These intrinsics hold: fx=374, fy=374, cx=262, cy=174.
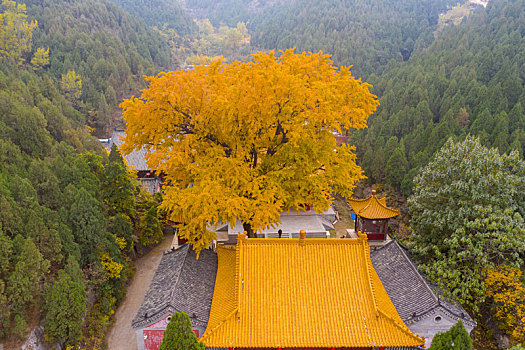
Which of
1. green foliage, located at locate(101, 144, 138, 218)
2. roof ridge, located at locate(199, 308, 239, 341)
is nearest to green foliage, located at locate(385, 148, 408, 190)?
green foliage, located at locate(101, 144, 138, 218)

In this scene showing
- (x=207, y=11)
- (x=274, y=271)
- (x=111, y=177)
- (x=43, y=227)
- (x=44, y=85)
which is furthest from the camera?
(x=207, y=11)

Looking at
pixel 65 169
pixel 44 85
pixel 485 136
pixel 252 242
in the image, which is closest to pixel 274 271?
pixel 252 242

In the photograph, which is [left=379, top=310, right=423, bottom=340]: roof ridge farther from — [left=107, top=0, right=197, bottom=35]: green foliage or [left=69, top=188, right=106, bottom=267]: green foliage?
[left=107, top=0, right=197, bottom=35]: green foliage

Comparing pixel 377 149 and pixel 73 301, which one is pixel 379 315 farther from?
pixel 377 149

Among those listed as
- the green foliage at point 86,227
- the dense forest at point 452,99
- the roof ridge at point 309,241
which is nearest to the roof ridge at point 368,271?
the roof ridge at point 309,241

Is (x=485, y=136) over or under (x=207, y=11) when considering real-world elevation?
under

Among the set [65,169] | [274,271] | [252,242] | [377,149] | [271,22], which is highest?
[271,22]
